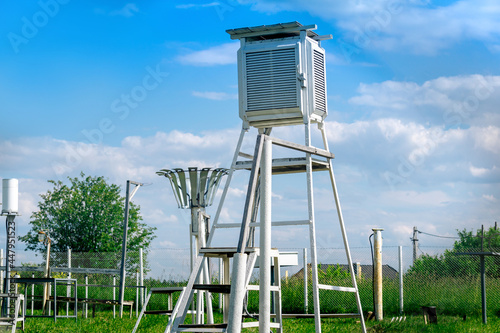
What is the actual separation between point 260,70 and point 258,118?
508 millimetres

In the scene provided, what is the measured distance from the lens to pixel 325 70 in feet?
22.7

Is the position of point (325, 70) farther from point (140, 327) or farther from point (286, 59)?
point (140, 327)

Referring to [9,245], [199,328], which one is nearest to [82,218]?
[9,245]

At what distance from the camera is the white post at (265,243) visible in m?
4.32

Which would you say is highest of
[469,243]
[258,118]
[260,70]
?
[260,70]

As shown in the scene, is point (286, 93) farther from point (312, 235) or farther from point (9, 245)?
point (9, 245)

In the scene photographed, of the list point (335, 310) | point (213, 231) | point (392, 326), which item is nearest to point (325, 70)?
point (213, 231)

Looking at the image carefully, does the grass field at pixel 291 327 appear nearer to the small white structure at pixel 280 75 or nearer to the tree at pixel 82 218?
the small white structure at pixel 280 75

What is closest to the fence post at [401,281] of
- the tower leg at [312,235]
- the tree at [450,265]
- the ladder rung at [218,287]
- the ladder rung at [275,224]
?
the tree at [450,265]

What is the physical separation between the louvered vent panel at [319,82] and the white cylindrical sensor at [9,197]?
6.08 m

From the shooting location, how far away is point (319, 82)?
22.1 feet

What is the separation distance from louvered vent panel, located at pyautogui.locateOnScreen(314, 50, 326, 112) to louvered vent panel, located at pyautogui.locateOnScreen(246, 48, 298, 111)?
27 centimetres

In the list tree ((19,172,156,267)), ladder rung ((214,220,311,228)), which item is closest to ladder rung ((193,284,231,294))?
ladder rung ((214,220,311,228))

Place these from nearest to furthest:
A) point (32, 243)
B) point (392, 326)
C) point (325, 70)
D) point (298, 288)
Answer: point (325, 70)
point (392, 326)
point (298, 288)
point (32, 243)
